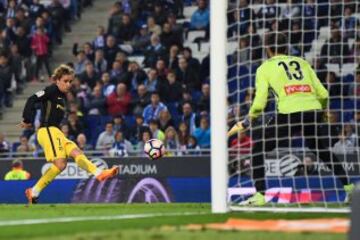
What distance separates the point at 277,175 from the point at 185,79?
216 inches

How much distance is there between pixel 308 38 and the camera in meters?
21.1

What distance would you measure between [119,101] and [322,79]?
5486mm

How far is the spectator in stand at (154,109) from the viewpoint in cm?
2319

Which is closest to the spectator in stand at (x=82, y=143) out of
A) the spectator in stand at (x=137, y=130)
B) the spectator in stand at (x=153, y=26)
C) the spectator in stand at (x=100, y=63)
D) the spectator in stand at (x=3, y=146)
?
the spectator in stand at (x=137, y=130)

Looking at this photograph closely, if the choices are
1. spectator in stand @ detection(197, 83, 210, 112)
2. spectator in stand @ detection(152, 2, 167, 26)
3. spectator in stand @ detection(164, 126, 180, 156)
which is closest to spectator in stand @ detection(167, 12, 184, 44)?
spectator in stand @ detection(152, 2, 167, 26)

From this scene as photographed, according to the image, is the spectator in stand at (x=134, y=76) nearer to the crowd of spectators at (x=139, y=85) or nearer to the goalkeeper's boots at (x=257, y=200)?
the crowd of spectators at (x=139, y=85)

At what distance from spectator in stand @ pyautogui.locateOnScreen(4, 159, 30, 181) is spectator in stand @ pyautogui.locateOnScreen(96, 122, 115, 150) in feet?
5.70

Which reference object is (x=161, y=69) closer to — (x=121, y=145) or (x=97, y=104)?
(x=97, y=104)

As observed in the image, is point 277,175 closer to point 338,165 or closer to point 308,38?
point 308,38

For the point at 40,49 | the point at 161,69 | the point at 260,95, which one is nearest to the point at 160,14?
the point at 161,69

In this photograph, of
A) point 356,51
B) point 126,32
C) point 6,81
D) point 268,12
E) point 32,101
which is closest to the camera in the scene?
point 32,101

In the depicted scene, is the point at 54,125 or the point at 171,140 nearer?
the point at 54,125

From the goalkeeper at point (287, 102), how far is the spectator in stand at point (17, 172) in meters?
7.58

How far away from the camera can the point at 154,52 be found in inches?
1009
